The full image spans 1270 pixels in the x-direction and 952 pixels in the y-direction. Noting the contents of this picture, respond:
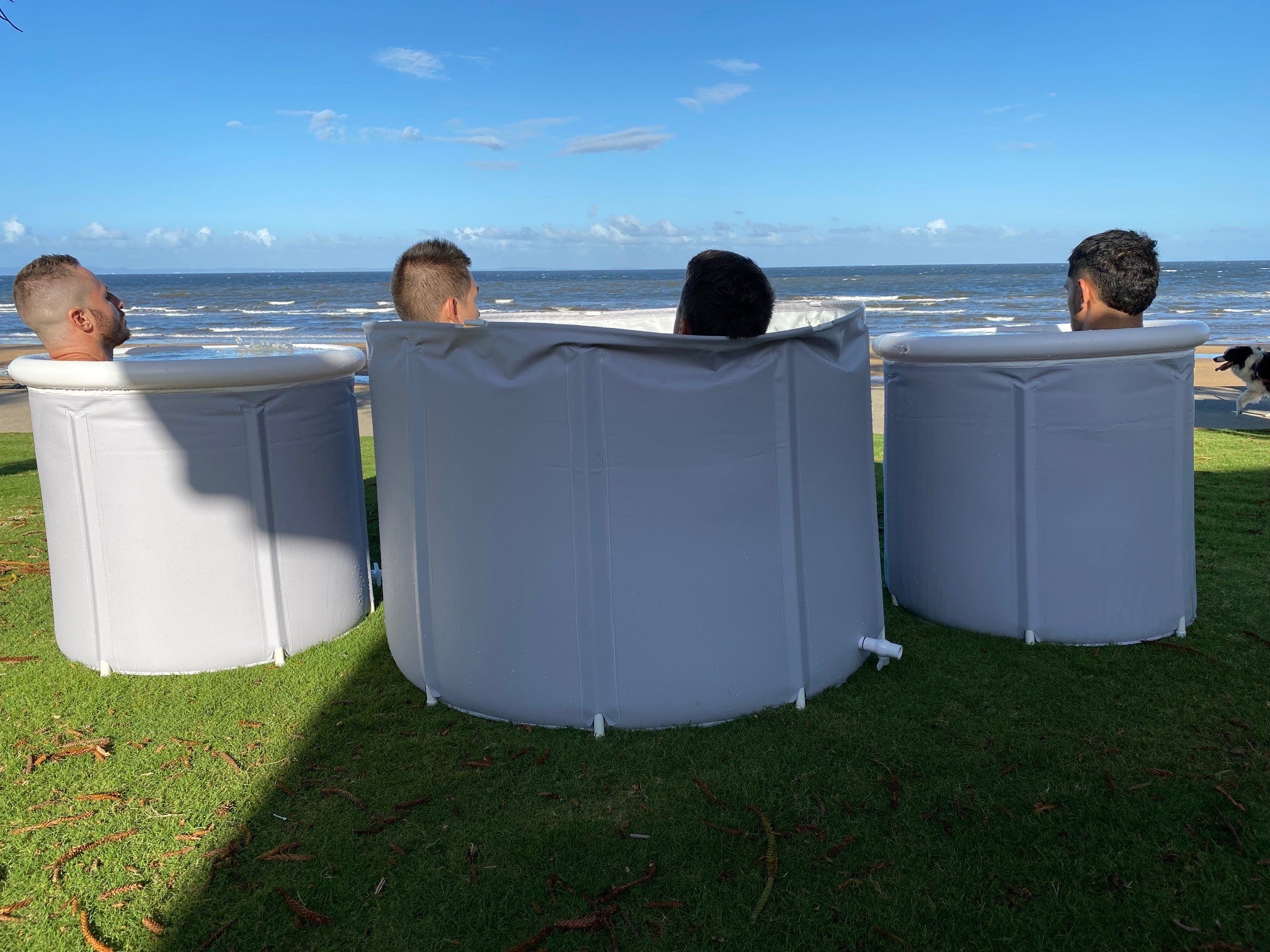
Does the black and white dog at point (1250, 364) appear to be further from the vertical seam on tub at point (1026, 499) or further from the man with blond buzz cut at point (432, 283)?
the man with blond buzz cut at point (432, 283)

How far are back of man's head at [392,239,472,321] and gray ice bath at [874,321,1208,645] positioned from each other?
178 cm

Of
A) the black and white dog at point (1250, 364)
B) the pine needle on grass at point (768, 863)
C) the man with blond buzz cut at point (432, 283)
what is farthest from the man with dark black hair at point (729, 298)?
the black and white dog at point (1250, 364)

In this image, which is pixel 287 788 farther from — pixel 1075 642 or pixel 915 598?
pixel 1075 642

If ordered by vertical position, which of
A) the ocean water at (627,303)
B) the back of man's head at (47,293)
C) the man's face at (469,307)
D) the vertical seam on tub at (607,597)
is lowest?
the vertical seam on tub at (607,597)

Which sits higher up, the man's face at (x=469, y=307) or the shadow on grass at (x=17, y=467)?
the man's face at (x=469, y=307)

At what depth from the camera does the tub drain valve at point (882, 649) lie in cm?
308

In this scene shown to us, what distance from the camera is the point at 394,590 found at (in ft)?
10.5

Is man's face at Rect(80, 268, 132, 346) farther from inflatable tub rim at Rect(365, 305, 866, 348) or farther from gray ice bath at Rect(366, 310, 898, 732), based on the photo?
inflatable tub rim at Rect(365, 305, 866, 348)

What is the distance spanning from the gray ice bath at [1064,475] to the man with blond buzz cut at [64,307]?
10.5 ft

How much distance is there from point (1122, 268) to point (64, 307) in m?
4.04

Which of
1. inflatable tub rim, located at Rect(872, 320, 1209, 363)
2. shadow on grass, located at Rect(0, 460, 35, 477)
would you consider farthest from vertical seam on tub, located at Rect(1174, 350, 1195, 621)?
shadow on grass, located at Rect(0, 460, 35, 477)

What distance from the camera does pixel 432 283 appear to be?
3367 mm

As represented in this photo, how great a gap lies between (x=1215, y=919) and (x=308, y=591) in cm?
310

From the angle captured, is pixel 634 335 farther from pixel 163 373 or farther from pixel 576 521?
pixel 163 373
